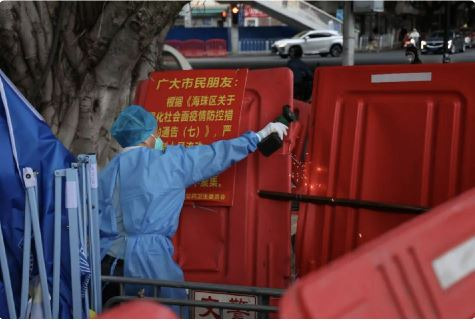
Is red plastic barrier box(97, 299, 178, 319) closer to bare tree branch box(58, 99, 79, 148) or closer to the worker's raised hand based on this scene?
the worker's raised hand

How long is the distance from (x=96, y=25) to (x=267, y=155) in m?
2.94

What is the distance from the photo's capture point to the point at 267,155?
321 centimetres

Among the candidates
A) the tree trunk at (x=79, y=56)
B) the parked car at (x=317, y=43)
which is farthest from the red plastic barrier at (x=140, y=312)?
the parked car at (x=317, y=43)

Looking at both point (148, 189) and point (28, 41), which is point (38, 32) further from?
point (148, 189)

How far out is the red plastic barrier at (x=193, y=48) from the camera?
3850cm

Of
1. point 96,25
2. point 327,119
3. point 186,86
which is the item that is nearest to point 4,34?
point 96,25

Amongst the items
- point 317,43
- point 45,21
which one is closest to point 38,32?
point 45,21

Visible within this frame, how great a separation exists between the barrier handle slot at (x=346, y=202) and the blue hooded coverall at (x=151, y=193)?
11.7 inches

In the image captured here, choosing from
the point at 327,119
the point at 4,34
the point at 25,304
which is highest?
the point at 4,34

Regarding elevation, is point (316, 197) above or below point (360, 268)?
below

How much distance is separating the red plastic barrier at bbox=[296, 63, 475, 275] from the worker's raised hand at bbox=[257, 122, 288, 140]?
283mm

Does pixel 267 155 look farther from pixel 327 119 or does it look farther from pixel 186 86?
pixel 186 86

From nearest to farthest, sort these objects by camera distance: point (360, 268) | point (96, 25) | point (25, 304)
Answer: point (360, 268) → point (25, 304) → point (96, 25)

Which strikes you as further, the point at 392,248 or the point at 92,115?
the point at 92,115
